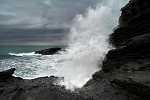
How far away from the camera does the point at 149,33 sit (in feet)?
44.8

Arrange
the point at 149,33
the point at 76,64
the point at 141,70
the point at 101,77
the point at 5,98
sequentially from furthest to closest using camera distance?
the point at 76,64 → the point at 101,77 → the point at 5,98 → the point at 149,33 → the point at 141,70

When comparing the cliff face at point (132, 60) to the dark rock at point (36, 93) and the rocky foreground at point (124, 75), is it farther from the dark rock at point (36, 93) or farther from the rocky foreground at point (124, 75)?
the dark rock at point (36, 93)

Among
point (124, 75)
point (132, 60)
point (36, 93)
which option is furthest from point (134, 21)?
point (36, 93)

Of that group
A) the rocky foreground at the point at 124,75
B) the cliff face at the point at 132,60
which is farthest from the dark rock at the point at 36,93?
the cliff face at the point at 132,60

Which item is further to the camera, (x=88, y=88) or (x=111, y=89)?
(x=88, y=88)

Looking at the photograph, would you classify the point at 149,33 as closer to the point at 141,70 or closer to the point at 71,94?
the point at 141,70

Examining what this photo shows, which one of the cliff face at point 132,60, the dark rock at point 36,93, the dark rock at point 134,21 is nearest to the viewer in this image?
the cliff face at point 132,60

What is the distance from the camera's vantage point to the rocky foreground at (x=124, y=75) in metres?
12.2

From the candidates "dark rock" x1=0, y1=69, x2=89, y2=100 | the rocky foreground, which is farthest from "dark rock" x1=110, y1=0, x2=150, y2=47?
"dark rock" x1=0, y1=69, x2=89, y2=100

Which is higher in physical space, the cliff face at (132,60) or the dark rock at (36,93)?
the cliff face at (132,60)

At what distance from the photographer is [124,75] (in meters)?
13.0

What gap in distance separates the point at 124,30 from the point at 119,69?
381cm

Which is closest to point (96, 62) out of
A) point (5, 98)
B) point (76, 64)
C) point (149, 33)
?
point (76, 64)

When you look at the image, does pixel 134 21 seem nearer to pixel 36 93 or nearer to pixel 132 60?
pixel 132 60
